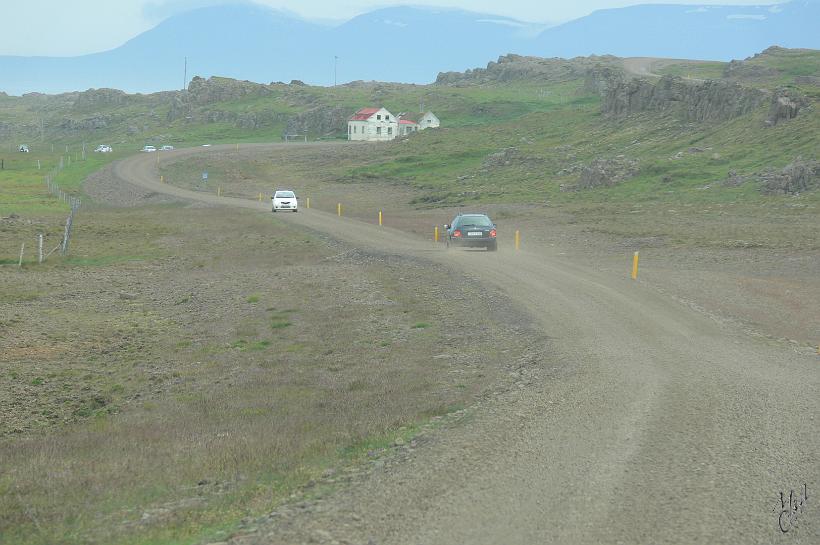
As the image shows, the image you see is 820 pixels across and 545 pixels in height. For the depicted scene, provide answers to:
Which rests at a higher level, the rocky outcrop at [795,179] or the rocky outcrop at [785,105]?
the rocky outcrop at [785,105]

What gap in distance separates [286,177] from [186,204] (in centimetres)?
2765

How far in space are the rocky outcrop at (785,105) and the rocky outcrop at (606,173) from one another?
1095 cm

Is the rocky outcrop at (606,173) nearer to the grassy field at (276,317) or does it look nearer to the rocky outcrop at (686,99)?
the grassy field at (276,317)

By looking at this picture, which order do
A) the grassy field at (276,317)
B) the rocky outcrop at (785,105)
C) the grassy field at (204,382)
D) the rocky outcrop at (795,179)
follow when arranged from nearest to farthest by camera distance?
1. the grassy field at (204,382)
2. the grassy field at (276,317)
3. the rocky outcrop at (795,179)
4. the rocky outcrop at (785,105)

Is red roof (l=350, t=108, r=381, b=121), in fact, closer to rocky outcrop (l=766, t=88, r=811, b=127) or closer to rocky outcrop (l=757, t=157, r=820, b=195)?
rocky outcrop (l=766, t=88, r=811, b=127)

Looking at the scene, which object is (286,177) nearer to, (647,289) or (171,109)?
(647,289)

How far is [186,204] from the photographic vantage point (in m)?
77.8

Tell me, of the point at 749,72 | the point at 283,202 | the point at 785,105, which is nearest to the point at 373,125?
the point at 749,72

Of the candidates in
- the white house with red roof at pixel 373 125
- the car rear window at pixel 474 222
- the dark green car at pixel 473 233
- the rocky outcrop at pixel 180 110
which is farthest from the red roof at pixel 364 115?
the dark green car at pixel 473 233

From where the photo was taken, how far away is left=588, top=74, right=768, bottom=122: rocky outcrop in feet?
267

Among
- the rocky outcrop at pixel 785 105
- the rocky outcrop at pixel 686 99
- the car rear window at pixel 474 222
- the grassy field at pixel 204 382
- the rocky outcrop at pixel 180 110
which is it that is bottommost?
the grassy field at pixel 204 382

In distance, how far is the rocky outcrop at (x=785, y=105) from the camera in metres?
70.1

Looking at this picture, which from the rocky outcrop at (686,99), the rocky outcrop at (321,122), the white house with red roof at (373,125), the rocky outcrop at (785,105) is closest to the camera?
the rocky outcrop at (785,105)

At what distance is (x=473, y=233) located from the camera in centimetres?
4247
